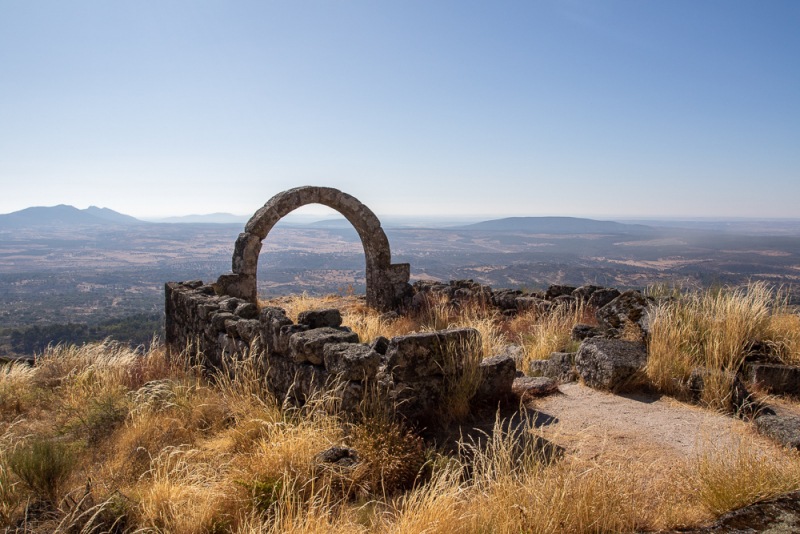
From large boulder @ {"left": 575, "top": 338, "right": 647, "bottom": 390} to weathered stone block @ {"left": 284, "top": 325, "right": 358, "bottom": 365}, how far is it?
2.84 meters

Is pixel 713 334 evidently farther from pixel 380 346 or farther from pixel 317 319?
pixel 317 319

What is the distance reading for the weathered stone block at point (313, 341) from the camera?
14.6 ft

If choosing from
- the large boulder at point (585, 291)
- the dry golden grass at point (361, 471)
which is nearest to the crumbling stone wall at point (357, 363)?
the dry golden grass at point (361, 471)

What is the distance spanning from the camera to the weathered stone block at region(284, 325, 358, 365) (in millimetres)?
4445

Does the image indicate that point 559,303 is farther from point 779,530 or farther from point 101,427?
point 101,427

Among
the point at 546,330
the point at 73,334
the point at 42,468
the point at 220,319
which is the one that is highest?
the point at 220,319

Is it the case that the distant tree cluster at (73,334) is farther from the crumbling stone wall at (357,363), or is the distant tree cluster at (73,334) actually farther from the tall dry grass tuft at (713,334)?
the tall dry grass tuft at (713,334)

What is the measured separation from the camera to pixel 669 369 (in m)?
4.99

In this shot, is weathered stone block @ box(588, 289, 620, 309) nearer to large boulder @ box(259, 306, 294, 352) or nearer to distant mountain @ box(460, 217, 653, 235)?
large boulder @ box(259, 306, 294, 352)

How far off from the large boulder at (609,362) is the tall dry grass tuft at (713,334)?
0.19 meters

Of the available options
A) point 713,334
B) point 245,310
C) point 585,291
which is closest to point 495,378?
point 713,334

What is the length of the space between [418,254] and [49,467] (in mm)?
96550

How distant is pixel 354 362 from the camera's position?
13.0ft

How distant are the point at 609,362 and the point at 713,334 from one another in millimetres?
1472
